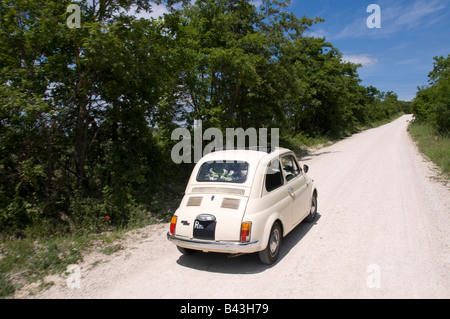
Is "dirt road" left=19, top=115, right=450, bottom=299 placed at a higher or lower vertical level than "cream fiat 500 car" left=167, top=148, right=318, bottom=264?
lower

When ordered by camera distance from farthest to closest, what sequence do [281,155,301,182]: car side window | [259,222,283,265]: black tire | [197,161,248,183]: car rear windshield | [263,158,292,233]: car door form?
[281,155,301,182]: car side window, [197,161,248,183]: car rear windshield, [263,158,292,233]: car door, [259,222,283,265]: black tire

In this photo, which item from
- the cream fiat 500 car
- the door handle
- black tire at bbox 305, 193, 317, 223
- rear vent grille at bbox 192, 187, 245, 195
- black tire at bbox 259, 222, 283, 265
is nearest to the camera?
the cream fiat 500 car

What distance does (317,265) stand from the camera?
4.52 metres

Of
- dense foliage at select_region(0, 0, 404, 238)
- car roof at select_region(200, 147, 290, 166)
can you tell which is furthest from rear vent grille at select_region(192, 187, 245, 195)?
dense foliage at select_region(0, 0, 404, 238)

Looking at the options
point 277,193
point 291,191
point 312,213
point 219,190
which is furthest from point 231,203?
point 312,213

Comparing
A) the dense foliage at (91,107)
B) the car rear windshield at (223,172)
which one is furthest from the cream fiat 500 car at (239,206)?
the dense foliage at (91,107)

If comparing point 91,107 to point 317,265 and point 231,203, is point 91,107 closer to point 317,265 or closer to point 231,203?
point 231,203

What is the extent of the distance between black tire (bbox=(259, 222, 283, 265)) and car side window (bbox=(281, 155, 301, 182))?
42.2 inches

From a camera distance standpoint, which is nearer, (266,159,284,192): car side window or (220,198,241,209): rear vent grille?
(220,198,241,209): rear vent grille

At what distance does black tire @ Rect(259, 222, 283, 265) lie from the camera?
14.6 feet

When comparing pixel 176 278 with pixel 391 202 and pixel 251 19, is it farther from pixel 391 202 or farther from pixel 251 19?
pixel 251 19

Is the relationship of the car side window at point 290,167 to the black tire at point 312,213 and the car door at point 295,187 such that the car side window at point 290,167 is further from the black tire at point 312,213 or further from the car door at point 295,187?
the black tire at point 312,213

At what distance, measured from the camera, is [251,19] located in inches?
577

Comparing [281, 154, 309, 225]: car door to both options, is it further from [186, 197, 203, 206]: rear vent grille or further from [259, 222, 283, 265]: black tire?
[186, 197, 203, 206]: rear vent grille
